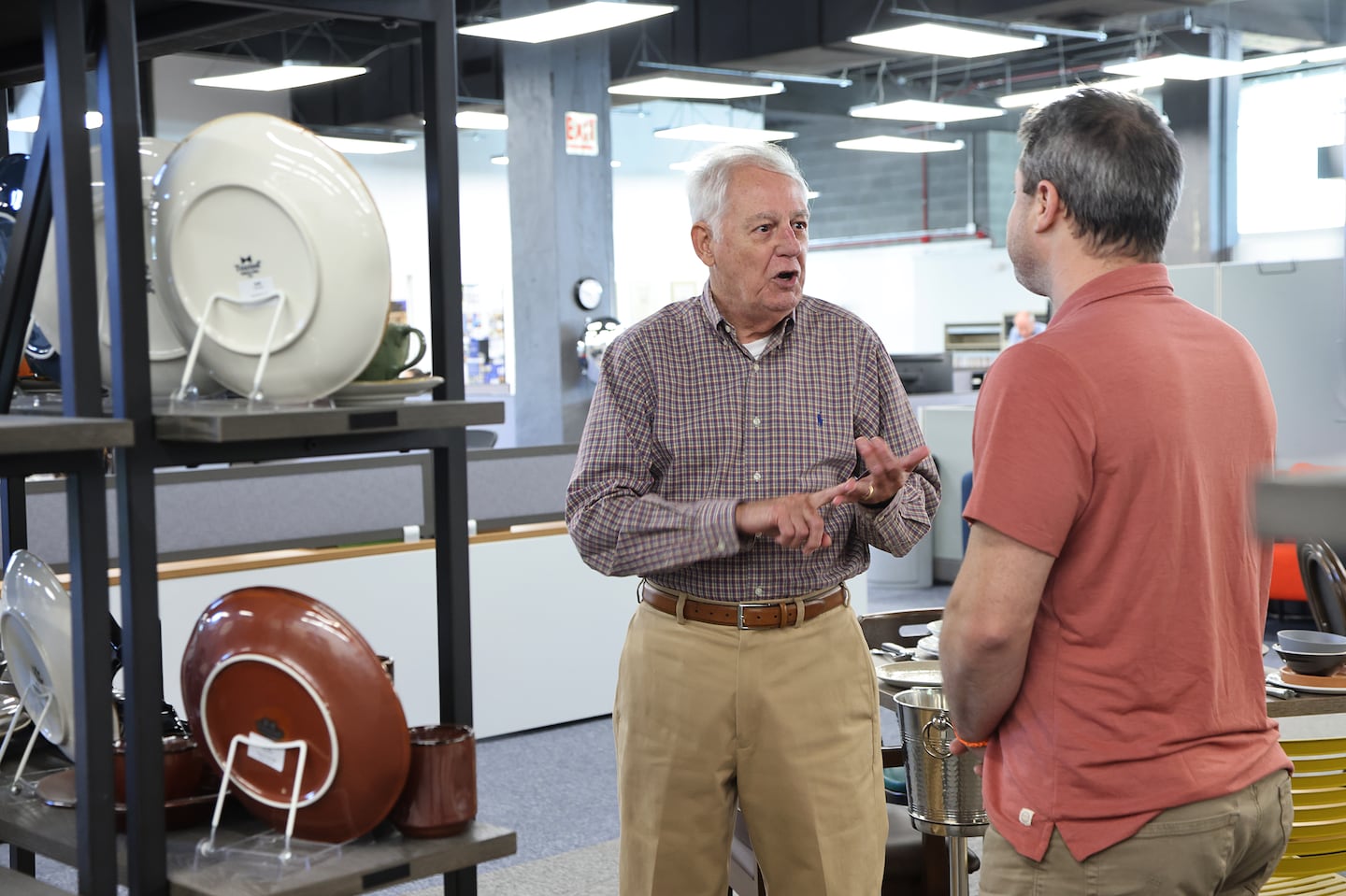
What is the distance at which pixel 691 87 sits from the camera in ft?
28.9

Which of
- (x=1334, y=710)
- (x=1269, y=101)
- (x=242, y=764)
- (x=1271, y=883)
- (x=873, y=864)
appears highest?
(x=1269, y=101)

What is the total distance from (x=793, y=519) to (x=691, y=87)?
7.32 metres

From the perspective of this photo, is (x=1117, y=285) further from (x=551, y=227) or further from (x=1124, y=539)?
(x=551, y=227)

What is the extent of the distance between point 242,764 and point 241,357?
39 centimetres

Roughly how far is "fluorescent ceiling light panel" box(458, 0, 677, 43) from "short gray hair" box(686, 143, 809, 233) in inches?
171

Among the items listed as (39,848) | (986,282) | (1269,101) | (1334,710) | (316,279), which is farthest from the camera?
(986,282)

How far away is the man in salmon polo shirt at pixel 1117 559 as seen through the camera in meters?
1.38

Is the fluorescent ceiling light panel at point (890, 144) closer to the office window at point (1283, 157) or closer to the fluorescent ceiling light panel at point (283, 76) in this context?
the office window at point (1283, 157)

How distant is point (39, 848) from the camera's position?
1421mm

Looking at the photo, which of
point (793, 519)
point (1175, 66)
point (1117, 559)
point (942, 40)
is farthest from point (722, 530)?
point (1175, 66)

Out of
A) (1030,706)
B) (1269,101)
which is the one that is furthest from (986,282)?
(1030,706)

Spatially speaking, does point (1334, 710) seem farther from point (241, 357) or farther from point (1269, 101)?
point (1269, 101)

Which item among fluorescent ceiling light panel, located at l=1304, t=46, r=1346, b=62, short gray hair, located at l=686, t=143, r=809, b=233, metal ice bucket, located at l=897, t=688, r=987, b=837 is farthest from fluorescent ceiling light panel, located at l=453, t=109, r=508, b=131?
metal ice bucket, located at l=897, t=688, r=987, b=837

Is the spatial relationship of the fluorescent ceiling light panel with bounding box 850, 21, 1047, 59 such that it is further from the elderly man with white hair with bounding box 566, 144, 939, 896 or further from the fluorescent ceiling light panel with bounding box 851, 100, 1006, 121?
the elderly man with white hair with bounding box 566, 144, 939, 896
